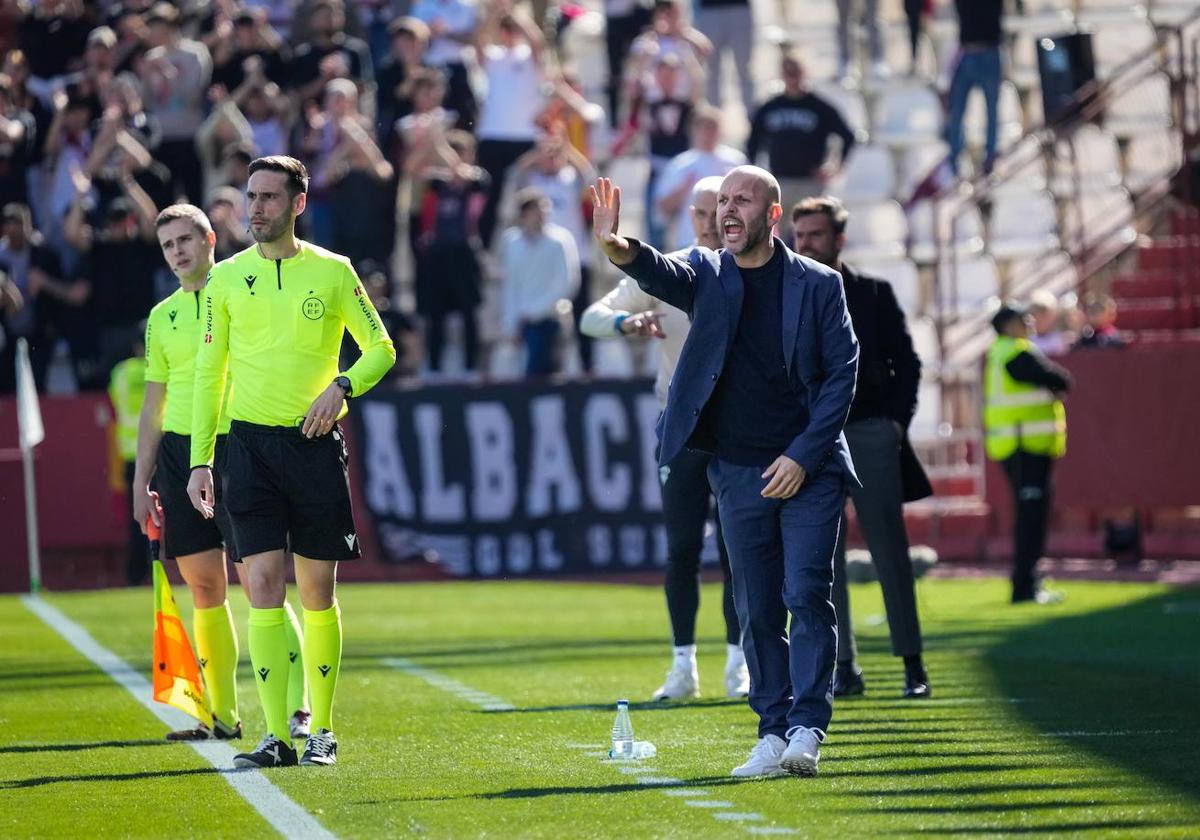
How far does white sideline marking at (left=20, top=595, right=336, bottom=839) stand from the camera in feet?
24.4

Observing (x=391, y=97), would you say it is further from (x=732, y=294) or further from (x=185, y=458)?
(x=732, y=294)

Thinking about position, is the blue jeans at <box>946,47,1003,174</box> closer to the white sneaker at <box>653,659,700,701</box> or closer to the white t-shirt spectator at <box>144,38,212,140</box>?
the white t-shirt spectator at <box>144,38,212,140</box>

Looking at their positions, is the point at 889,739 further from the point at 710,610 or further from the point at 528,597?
the point at 528,597

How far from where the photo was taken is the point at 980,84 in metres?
23.8

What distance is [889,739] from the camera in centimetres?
957

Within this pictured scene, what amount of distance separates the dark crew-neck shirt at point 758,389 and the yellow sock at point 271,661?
6.02 feet

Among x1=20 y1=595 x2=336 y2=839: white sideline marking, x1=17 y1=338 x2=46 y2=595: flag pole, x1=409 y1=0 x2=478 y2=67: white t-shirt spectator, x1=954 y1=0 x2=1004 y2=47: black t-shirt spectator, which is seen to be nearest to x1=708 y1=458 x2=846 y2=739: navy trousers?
x1=20 y1=595 x2=336 y2=839: white sideline marking

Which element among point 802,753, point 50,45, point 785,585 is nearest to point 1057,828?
point 802,753

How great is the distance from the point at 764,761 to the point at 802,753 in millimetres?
140

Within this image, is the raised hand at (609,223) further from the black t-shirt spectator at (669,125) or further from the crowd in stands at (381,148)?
the black t-shirt spectator at (669,125)

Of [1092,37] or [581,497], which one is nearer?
[581,497]

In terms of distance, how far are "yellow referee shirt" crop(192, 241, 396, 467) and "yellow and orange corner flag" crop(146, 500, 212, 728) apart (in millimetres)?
1391

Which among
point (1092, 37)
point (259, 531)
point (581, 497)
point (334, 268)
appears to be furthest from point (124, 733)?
point (1092, 37)

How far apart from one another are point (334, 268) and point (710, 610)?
8901 millimetres
